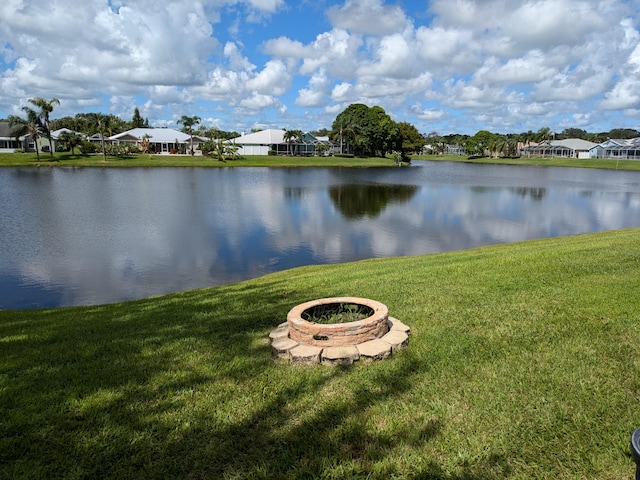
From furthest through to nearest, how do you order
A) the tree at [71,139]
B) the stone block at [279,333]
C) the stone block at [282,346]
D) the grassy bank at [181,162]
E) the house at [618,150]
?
the house at [618,150] → the tree at [71,139] → the grassy bank at [181,162] → the stone block at [279,333] → the stone block at [282,346]

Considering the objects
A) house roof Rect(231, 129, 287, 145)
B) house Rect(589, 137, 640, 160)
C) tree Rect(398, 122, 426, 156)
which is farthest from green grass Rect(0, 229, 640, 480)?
house Rect(589, 137, 640, 160)

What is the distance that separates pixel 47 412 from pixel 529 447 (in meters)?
4.15

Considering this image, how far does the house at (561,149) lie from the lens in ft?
364

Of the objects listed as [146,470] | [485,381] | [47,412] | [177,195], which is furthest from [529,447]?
[177,195]

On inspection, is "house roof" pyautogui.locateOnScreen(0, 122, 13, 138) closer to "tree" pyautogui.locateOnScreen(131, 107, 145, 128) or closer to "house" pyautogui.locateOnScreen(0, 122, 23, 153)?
"house" pyautogui.locateOnScreen(0, 122, 23, 153)

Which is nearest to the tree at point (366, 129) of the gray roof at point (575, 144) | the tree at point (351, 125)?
the tree at point (351, 125)

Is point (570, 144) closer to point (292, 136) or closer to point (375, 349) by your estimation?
point (292, 136)

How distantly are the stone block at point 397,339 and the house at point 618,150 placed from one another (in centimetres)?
11731

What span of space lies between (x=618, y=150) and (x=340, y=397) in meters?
123

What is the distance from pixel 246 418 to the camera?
393 centimetres

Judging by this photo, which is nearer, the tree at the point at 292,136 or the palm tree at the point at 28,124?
the palm tree at the point at 28,124

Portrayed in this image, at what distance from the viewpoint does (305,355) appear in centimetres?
492

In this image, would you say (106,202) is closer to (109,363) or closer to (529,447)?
(109,363)

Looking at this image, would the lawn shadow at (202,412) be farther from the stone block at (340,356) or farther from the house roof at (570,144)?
the house roof at (570,144)
